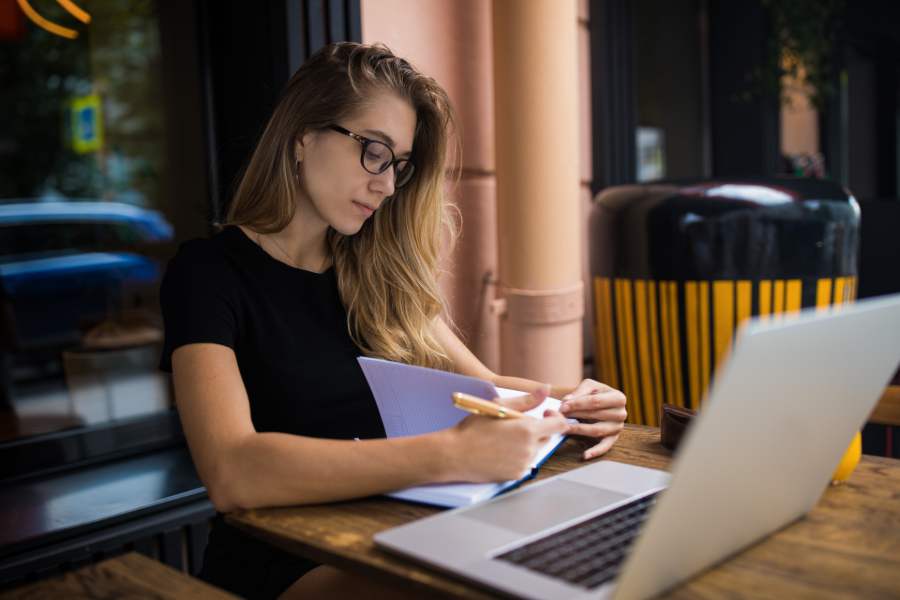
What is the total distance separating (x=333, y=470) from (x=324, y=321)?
0.60 meters

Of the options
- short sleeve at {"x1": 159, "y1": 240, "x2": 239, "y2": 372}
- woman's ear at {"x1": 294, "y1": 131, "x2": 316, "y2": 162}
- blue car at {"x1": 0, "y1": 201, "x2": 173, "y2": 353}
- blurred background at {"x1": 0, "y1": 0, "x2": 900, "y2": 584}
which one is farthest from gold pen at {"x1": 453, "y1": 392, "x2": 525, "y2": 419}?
blue car at {"x1": 0, "y1": 201, "x2": 173, "y2": 353}

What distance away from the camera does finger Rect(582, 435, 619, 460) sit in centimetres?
123

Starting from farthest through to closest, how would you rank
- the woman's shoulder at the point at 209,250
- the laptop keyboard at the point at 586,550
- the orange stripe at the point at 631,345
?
the orange stripe at the point at 631,345, the woman's shoulder at the point at 209,250, the laptop keyboard at the point at 586,550

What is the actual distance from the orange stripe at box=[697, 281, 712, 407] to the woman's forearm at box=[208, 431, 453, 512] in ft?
5.02

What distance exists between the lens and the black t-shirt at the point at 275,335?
1.42 meters

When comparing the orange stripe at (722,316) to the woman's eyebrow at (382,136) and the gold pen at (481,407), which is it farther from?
the gold pen at (481,407)

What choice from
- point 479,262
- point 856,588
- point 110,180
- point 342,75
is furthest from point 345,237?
point 110,180

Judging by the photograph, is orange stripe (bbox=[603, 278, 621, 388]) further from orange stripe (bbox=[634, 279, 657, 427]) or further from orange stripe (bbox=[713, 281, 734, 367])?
orange stripe (bbox=[713, 281, 734, 367])

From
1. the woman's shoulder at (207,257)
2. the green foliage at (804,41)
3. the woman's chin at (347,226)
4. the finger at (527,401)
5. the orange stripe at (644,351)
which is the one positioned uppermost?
the green foliage at (804,41)

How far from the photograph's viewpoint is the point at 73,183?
→ 218 inches

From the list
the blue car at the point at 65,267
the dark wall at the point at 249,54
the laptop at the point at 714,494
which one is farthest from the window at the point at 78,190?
the laptop at the point at 714,494

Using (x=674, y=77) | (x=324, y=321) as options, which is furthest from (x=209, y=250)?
(x=674, y=77)

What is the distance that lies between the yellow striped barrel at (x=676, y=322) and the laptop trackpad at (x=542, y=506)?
1457 millimetres

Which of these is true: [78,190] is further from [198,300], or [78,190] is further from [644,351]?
[198,300]
